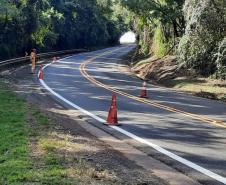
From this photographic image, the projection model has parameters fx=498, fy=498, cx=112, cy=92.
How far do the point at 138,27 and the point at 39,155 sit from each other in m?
46.3

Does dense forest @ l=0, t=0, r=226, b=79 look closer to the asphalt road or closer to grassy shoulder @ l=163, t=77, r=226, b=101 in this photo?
grassy shoulder @ l=163, t=77, r=226, b=101

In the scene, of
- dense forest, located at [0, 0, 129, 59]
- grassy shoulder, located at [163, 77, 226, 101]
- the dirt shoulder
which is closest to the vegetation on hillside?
grassy shoulder, located at [163, 77, 226, 101]

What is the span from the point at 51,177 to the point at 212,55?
20.0m

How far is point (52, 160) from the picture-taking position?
859 cm

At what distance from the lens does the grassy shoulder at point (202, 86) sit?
22766 mm

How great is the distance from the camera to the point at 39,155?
9094 mm

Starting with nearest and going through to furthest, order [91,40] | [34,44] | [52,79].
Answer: [52,79] < [34,44] < [91,40]

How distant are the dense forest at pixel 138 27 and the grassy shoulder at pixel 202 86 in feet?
2.38

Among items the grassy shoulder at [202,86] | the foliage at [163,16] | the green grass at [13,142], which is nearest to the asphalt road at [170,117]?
the grassy shoulder at [202,86]

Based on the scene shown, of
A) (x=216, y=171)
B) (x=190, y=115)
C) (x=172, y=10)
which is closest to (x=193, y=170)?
(x=216, y=171)

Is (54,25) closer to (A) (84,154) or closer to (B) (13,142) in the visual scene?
(B) (13,142)

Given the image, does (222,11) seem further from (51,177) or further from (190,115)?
(51,177)

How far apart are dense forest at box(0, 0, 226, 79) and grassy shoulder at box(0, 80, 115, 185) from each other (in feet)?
46.2

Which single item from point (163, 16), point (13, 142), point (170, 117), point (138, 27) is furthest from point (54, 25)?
point (13, 142)
